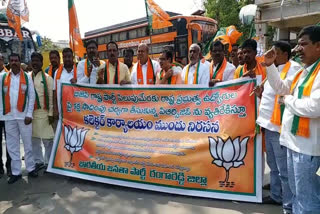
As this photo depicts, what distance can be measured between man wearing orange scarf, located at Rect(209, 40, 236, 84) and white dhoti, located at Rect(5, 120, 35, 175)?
2706 mm

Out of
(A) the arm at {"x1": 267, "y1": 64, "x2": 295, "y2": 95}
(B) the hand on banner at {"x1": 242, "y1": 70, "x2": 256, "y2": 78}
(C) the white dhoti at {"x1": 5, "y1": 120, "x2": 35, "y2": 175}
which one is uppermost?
(B) the hand on banner at {"x1": 242, "y1": 70, "x2": 256, "y2": 78}

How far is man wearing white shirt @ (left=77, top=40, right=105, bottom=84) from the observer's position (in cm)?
430

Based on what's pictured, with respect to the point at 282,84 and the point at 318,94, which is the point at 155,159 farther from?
the point at 318,94

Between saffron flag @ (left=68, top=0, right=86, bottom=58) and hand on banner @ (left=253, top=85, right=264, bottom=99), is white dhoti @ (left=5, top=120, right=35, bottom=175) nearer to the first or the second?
saffron flag @ (left=68, top=0, right=86, bottom=58)

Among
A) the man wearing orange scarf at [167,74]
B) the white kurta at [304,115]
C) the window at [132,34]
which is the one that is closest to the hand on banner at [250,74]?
the white kurta at [304,115]

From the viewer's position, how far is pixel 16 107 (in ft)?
13.1

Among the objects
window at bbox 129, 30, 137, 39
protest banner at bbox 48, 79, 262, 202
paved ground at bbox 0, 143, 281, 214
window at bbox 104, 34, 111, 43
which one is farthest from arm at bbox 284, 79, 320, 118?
window at bbox 104, 34, 111, 43

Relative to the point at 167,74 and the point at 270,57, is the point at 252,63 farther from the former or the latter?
the point at 167,74

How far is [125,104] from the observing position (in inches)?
148

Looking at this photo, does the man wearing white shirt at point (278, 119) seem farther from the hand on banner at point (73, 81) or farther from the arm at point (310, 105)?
the hand on banner at point (73, 81)

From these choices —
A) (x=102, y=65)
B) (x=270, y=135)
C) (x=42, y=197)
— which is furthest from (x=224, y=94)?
(x=42, y=197)

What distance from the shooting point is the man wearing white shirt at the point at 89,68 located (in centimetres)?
430

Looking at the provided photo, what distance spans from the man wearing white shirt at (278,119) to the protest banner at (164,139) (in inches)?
8.5

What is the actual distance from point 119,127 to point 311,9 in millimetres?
9259
